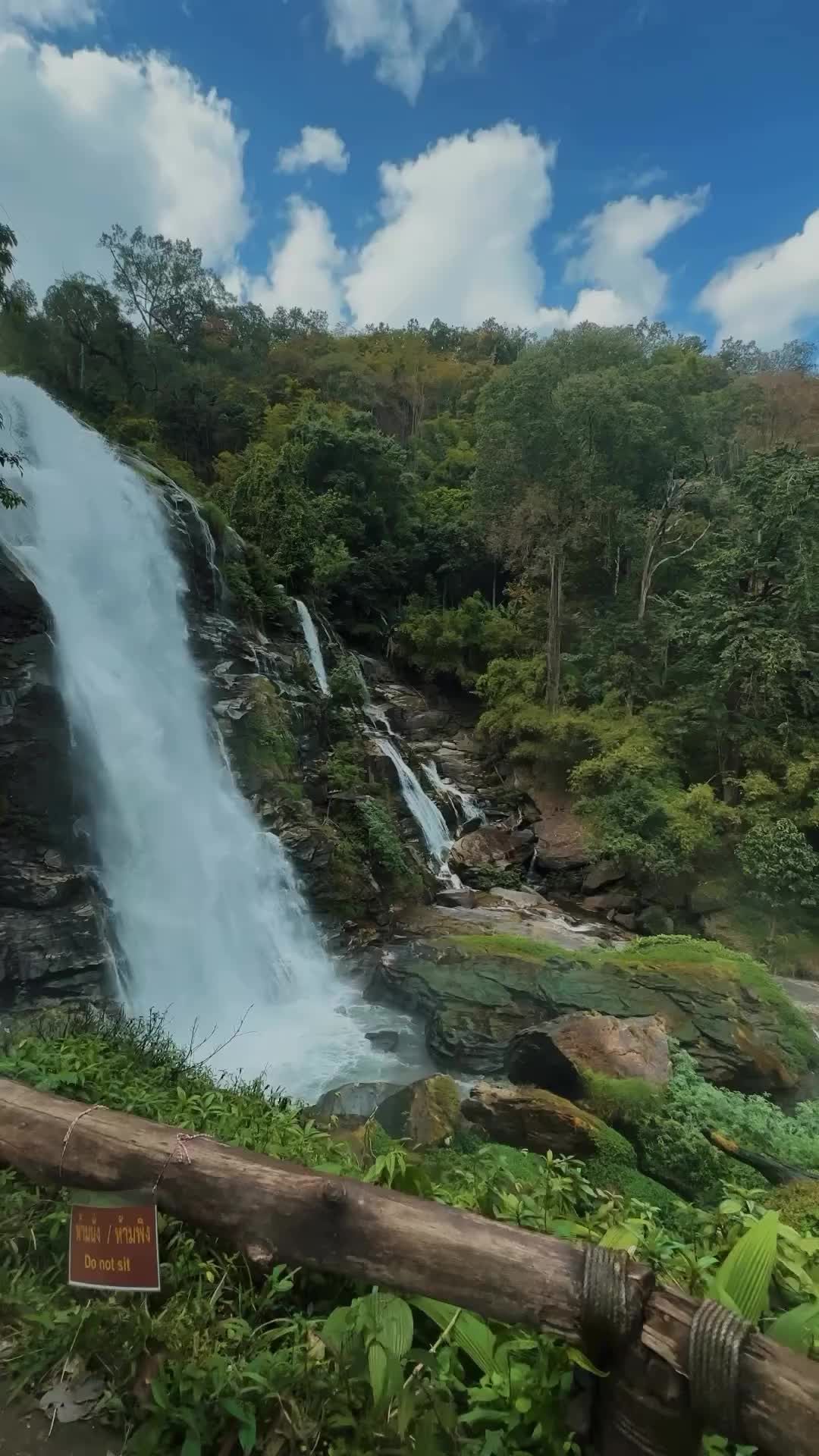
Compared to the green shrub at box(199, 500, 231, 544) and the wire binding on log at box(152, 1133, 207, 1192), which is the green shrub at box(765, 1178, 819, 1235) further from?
the green shrub at box(199, 500, 231, 544)

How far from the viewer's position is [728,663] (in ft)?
47.6

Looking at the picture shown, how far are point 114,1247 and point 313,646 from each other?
1593cm

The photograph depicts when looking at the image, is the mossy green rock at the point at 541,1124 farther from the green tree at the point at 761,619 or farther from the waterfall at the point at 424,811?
the green tree at the point at 761,619

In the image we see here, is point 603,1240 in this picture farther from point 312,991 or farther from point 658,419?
point 658,419

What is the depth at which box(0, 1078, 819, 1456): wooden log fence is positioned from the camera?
4.69 feet

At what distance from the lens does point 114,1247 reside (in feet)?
6.50

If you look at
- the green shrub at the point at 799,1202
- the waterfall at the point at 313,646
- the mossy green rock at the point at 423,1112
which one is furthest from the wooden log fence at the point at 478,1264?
the waterfall at the point at 313,646

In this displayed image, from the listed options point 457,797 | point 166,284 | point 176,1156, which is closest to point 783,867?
point 457,797

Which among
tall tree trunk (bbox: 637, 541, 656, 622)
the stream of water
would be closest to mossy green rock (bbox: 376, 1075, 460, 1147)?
the stream of water

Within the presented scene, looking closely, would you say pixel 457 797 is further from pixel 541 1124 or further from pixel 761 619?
pixel 541 1124

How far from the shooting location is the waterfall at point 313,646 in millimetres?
16391

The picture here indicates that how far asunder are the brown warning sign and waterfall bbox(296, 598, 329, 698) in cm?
1383

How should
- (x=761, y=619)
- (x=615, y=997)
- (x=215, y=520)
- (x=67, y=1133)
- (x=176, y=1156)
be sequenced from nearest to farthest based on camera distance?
(x=176, y=1156) → (x=67, y=1133) → (x=615, y=997) → (x=761, y=619) → (x=215, y=520)

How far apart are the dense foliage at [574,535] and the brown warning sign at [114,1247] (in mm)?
8704
